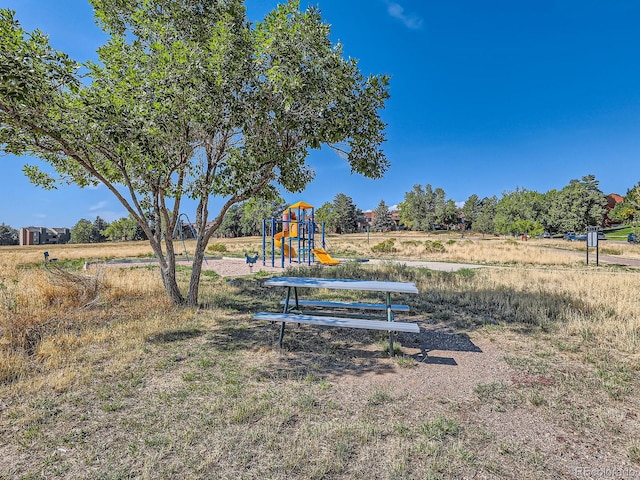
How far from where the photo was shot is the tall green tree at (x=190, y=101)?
17.6 ft

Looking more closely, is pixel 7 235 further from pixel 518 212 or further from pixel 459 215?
pixel 518 212

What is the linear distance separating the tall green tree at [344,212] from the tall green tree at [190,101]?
72979mm

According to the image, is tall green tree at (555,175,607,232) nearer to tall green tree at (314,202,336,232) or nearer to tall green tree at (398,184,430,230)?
tall green tree at (398,184,430,230)

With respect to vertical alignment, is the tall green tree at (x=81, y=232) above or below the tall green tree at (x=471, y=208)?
below

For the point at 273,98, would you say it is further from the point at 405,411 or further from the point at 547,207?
the point at 547,207

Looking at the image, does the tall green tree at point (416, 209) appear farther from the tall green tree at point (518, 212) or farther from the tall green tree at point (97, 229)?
the tall green tree at point (97, 229)

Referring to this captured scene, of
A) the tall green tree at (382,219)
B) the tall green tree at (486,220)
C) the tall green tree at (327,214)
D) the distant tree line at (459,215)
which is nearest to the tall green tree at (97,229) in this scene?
the distant tree line at (459,215)

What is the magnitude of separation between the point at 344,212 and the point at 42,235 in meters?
102

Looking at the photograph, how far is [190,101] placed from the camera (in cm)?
573

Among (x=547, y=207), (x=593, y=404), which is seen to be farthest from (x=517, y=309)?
(x=547, y=207)

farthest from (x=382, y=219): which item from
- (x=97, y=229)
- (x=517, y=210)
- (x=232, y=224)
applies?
(x=97, y=229)

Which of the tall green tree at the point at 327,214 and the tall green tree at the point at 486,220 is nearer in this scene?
the tall green tree at the point at 486,220

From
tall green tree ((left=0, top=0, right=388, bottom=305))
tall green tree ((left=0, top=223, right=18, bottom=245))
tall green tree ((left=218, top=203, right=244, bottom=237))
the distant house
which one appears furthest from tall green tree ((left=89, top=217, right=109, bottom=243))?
tall green tree ((left=0, top=0, right=388, bottom=305))

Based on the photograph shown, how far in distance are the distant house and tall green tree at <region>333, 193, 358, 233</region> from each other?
318 ft
